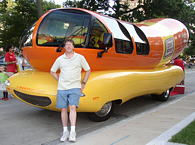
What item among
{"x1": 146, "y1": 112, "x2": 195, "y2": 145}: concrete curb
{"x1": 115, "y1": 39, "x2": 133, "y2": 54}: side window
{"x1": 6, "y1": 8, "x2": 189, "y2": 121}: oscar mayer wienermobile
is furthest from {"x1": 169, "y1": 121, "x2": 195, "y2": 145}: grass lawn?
{"x1": 115, "y1": 39, "x2": 133, "y2": 54}: side window

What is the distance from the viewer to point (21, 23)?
837 inches

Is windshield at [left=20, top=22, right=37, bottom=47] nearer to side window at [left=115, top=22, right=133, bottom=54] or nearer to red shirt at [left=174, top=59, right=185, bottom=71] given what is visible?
side window at [left=115, top=22, right=133, bottom=54]

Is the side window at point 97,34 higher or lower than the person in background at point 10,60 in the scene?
higher

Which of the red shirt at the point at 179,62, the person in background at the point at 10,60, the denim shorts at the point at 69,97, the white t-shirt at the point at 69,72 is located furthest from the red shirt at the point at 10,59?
the red shirt at the point at 179,62

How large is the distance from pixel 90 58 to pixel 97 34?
22.9 inches

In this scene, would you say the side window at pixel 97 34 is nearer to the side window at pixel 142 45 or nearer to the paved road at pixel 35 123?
the side window at pixel 142 45

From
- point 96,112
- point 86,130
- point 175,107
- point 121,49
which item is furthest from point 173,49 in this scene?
point 86,130

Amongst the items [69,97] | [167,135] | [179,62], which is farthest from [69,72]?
[179,62]

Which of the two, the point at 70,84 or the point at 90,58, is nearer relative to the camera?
the point at 70,84

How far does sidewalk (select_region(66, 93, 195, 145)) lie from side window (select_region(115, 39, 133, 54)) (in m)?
1.62

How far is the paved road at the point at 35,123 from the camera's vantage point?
3680mm

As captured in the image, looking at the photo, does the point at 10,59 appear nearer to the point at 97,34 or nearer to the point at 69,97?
the point at 97,34

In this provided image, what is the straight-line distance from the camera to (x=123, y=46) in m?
4.99

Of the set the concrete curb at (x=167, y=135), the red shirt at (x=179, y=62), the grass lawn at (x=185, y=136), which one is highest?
the red shirt at (x=179, y=62)
